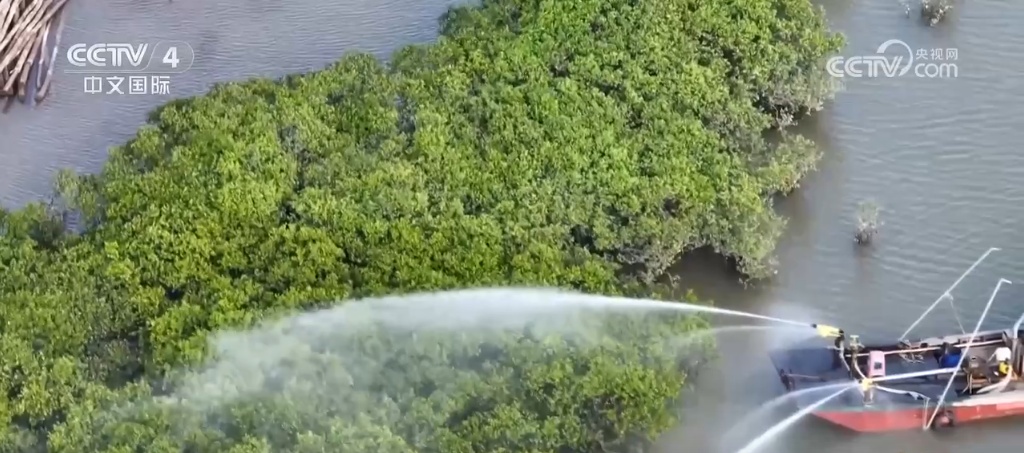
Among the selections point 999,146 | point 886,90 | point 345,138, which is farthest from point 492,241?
point 999,146

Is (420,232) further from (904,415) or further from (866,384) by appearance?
(904,415)

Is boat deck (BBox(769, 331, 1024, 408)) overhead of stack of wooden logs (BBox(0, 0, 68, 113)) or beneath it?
beneath

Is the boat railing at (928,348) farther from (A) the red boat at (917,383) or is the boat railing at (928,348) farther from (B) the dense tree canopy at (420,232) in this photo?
(B) the dense tree canopy at (420,232)

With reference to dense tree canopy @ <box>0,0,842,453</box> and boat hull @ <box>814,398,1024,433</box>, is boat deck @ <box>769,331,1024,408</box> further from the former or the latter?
dense tree canopy @ <box>0,0,842,453</box>

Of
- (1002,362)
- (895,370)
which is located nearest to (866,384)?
(895,370)

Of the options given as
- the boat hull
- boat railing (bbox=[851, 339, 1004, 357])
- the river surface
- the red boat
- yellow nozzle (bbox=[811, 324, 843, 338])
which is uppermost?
the river surface

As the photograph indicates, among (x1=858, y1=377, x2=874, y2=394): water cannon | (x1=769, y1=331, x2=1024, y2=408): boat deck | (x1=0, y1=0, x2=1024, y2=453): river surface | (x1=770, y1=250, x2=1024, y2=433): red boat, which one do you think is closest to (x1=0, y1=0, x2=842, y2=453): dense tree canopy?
(x1=0, y1=0, x2=1024, y2=453): river surface

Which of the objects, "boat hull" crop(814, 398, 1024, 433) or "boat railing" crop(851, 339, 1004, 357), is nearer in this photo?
"boat hull" crop(814, 398, 1024, 433)
